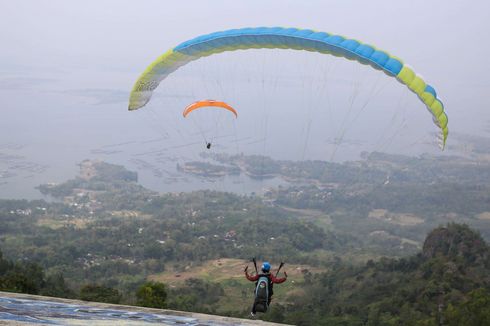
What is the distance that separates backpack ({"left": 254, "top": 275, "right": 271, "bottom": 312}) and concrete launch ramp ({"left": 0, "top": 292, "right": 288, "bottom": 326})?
3.21 feet

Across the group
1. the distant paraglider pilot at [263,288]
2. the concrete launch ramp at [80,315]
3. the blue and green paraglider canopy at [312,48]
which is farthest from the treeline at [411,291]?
the concrete launch ramp at [80,315]

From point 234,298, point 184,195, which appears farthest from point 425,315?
point 184,195

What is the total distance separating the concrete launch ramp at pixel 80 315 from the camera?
7035 millimetres

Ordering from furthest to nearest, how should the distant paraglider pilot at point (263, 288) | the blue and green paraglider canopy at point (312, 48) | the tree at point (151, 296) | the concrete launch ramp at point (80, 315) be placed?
the tree at point (151, 296)
the blue and green paraglider canopy at point (312, 48)
the distant paraglider pilot at point (263, 288)
the concrete launch ramp at point (80, 315)

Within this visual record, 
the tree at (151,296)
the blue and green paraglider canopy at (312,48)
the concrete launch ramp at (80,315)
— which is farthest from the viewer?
the tree at (151,296)

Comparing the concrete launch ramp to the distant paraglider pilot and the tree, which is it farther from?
the tree

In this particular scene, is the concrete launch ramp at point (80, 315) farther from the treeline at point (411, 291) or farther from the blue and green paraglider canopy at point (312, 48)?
the treeline at point (411, 291)

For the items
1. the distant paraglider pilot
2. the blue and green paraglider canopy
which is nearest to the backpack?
the distant paraglider pilot

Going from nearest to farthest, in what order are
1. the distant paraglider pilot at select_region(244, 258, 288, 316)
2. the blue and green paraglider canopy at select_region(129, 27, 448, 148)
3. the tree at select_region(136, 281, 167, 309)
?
the distant paraglider pilot at select_region(244, 258, 288, 316), the blue and green paraglider canopy at select_region(129, 27, 448, 148), the tree at select_region(136, 281, 167, 309)

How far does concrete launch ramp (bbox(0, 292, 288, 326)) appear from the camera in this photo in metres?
7.03

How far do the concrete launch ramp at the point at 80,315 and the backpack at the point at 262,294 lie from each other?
38.5 inches

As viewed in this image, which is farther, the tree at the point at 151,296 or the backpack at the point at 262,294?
the tree at the point at 151,296

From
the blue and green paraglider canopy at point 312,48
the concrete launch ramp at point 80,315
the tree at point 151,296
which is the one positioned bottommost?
the tree at point 151,296

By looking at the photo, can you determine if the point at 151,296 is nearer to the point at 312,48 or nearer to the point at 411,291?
the point at 411,291
